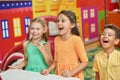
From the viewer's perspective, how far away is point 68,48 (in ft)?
6.38

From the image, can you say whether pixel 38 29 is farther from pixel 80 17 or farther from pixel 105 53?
pixel 80 17

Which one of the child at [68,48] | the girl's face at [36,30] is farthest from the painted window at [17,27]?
the child at [68,48]

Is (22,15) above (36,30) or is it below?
above

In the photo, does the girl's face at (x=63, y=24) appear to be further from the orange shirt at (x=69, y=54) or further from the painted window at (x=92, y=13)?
the painted window at (x=92, y=13)

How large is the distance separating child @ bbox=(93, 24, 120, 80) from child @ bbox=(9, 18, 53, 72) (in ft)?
1.45

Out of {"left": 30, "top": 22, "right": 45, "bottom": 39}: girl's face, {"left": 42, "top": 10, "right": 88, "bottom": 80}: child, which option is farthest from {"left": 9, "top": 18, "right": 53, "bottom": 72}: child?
{"left": 42, "top": 10, "right": 88, "bottom": 80}: child

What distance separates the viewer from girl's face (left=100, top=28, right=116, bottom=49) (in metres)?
1.79

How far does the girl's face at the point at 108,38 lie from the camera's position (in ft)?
5.88

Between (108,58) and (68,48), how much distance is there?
323 mm

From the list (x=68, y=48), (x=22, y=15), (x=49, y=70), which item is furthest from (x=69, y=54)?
(x=22, y=15)

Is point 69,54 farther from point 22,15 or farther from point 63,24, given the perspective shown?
point 22,15

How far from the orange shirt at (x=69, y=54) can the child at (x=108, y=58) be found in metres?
0.15

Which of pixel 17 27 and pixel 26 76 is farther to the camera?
pixel 17 27

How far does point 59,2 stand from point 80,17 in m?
0.69
